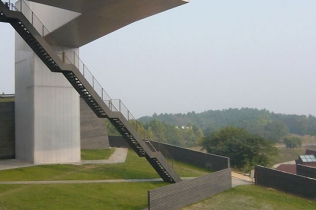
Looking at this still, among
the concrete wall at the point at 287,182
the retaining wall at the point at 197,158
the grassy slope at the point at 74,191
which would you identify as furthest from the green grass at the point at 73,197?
the concrete wall at the point at 287,182

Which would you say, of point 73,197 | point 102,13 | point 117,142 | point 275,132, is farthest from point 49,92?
point 275,132

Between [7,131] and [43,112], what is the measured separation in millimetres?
4100

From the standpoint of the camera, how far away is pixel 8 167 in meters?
20.8

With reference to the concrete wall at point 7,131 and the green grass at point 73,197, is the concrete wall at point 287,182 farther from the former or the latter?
the concrete wall at point 7,131

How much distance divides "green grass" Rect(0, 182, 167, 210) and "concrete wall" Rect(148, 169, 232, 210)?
104 centimetres

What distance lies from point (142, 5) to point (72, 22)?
4528 mm

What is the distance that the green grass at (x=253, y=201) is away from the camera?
15.6 m

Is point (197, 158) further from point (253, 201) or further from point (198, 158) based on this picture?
point (253, 201)

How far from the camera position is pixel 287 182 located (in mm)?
19078

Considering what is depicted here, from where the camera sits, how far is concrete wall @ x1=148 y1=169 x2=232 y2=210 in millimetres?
13180

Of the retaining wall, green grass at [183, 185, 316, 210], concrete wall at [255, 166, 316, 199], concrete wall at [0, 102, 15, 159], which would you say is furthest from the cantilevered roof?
concrete wall at [255, 166, 316, 199]

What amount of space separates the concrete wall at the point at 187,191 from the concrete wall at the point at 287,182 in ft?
8.71

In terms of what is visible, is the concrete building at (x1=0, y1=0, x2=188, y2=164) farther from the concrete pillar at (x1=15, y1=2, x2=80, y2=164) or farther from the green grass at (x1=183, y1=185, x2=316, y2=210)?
the green grass at (x1=183, y1=185, x2=316, y2=210)

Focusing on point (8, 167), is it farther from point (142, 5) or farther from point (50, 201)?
point (142, 5)
